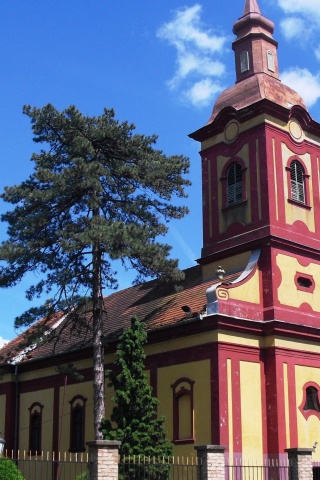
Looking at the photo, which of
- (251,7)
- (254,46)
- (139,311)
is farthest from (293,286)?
(251,7)

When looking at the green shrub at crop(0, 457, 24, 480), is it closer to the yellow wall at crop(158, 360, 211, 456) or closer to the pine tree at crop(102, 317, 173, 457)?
the pine tree at crop(102, 317, 173, 457)

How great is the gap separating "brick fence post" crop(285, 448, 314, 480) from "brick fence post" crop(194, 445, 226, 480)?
281 centimetres

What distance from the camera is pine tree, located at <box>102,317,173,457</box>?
20188 millimetres

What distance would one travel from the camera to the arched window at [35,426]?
108 ft

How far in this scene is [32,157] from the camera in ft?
89.3

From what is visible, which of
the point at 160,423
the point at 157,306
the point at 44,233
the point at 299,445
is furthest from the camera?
the point at 157,306

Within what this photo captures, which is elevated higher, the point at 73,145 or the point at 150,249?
the point at 73,145

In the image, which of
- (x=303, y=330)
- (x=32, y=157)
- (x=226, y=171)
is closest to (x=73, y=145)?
(x=32, y=157)

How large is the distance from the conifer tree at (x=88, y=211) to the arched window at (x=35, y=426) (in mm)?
7971

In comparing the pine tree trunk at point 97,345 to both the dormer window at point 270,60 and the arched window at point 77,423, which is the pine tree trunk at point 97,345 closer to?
the arched window at point 77,423

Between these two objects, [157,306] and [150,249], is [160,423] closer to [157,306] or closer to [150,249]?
[150,249]

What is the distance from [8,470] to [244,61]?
19.5m

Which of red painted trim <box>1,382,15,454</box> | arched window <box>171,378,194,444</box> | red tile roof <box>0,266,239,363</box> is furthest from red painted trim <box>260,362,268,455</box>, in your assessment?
red painted trim <box>1,382,15,454</box>

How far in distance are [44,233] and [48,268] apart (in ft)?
4.21
